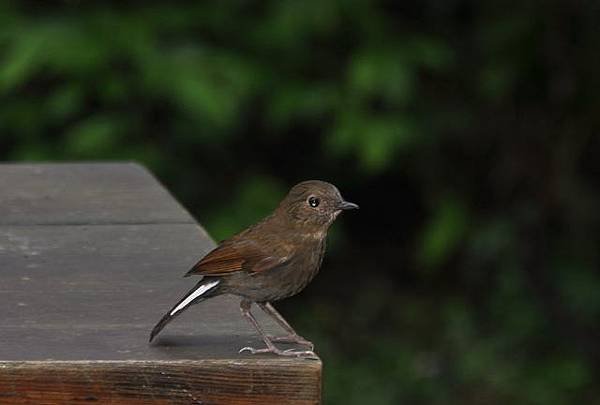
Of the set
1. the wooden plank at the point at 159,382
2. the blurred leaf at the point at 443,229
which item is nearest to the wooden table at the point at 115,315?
the wooden plank at the point at 159,382

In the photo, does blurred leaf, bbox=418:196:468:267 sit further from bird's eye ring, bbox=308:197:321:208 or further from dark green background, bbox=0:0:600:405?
bird's eye ring, bbox=308:197:321:208

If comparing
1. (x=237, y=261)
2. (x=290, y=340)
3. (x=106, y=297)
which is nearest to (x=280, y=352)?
(x=290, y=340)

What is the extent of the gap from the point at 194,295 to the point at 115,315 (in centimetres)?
17

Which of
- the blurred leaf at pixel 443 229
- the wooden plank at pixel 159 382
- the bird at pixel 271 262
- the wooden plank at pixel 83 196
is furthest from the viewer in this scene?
the blurred leaf at pixel 443 229

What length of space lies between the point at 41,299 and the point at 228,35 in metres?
3.65

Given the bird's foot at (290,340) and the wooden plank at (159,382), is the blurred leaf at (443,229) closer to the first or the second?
the bird's foot at (290,340)

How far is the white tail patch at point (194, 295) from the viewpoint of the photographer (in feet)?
7.63

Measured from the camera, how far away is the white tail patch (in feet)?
7.63

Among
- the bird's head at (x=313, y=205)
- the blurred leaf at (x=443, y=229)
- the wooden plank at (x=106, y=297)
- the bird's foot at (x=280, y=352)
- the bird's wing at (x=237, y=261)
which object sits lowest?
the blurred leaf at (x=443, y=229)

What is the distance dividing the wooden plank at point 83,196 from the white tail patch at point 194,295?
1.00 m

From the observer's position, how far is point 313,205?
2486mm

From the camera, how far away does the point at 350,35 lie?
6352mm

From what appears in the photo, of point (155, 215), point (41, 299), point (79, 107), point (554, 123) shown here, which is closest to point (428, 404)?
point (554, 123)

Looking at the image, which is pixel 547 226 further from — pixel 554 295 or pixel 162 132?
pixel 162 132
